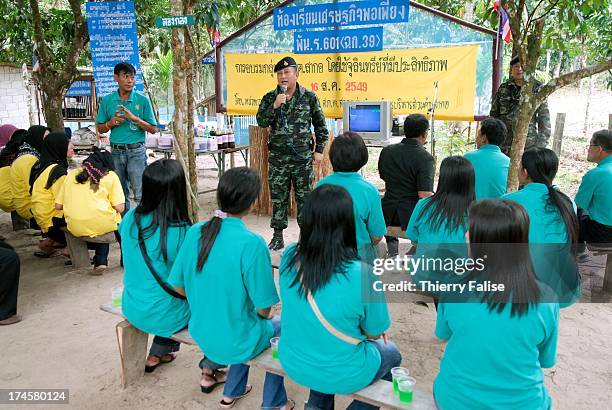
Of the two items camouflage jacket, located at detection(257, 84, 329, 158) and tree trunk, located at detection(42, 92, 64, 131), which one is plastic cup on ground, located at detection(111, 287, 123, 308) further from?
tree trunk, located at detection(42, 92, 64, 131)

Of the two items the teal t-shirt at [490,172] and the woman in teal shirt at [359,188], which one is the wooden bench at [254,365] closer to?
the woman in teal shirt at [359,188]

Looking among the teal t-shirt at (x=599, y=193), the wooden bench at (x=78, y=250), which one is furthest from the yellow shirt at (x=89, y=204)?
the teal t-shirt at (x=599, y=193)

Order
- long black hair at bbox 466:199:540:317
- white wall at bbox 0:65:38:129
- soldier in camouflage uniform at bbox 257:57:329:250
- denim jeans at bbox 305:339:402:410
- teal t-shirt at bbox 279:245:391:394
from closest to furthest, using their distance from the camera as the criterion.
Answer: long black hair at bbox 466:199:540:317
teal t-shirt at bbox 279:245:391:394
denim jeans at bbox 305:339:402:410
soldier in camouflage uniform at bbox 257:57:329:250
white wall at bbox 0:65:38:129

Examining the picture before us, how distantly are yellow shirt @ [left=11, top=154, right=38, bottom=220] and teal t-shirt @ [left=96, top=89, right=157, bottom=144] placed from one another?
2.68 ft

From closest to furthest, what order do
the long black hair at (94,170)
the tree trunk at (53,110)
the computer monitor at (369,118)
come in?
the long black hair at (94,170) < the computer monitor at (369,118) < the tree trunk at (53,110)

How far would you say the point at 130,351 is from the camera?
2.85 metres

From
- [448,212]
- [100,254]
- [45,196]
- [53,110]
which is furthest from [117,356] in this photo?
[53,110]

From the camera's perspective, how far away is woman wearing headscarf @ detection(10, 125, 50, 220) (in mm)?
5102

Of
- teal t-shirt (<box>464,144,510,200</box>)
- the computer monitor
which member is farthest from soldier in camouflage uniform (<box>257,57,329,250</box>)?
teal t-shirt (<box>464,144,510,200</box>)

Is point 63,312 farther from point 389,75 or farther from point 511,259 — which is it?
point 389,75

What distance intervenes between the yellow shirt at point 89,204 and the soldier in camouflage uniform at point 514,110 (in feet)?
12.6

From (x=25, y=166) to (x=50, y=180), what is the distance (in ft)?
2.27

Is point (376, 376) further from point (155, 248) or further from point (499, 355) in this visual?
point (155, 248)

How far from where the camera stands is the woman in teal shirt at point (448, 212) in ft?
9.72
